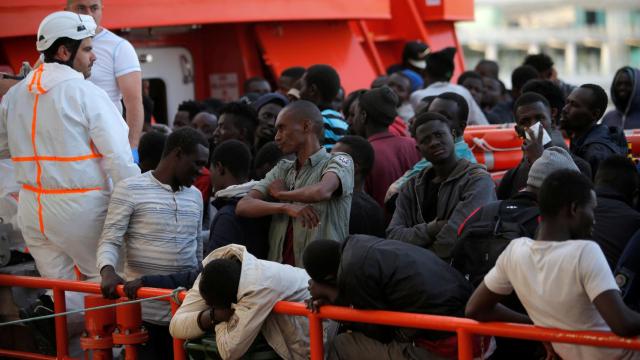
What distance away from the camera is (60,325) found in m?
5.64

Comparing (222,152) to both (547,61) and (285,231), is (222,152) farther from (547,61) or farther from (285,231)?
(547,61)

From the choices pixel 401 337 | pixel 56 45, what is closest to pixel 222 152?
pixel 56 45

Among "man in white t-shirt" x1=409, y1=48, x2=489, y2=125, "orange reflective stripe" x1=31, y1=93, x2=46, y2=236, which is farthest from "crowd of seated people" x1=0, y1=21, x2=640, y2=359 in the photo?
"man in white t-shirt" x1=409, y1=48, x2=489, y2=125

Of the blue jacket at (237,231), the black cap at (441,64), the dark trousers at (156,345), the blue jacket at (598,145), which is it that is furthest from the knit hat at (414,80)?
the dark trousers at (156,345)

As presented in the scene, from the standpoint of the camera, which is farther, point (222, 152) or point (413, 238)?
point (222, 152)

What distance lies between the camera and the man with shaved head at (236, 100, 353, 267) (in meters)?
5.17

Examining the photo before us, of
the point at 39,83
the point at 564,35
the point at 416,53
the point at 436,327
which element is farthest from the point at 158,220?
the point at 564,35

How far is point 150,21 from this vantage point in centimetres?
938

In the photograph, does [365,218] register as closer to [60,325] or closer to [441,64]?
[60,325]

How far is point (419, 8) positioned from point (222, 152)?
26.7ft

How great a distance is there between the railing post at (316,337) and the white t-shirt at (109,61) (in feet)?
9.16

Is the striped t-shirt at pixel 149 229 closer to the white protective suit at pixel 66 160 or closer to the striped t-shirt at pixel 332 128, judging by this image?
the white protective suit at pixel 66 160

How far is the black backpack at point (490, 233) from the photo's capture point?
457 centimetres

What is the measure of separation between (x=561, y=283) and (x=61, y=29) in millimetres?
3267
